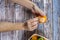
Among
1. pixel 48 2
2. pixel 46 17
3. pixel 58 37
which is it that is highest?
pixel 48 2

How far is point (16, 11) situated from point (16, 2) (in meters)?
0.09

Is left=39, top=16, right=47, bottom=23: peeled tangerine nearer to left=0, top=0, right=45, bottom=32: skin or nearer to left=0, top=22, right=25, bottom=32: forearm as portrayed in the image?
left=0, top=0, right=45, bottom=32: skin

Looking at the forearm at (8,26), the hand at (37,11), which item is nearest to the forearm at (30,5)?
the hand at (37,11)

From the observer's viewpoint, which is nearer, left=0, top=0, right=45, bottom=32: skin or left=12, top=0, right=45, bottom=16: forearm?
left=0, top=0, right=45, bottom=32: skin

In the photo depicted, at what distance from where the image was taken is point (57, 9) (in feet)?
4.31

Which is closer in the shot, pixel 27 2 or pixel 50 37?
pixel 27 2

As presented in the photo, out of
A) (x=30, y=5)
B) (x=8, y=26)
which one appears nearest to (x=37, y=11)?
(x=30, y=5)

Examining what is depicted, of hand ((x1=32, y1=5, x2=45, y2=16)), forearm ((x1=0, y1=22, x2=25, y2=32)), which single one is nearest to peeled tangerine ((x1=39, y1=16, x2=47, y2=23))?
hand ((x1=32, y1=5, x2=45, y2=16))

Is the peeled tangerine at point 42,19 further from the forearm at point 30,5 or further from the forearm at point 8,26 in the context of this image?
the forearm at point 8,26

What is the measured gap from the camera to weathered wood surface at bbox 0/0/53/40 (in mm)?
1253

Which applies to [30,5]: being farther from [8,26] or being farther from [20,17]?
[8,26]

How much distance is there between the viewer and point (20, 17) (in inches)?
50.8

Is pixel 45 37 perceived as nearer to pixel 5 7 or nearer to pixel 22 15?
pixel 22 15

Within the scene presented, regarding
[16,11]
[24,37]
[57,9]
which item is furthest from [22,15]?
[57,9]
